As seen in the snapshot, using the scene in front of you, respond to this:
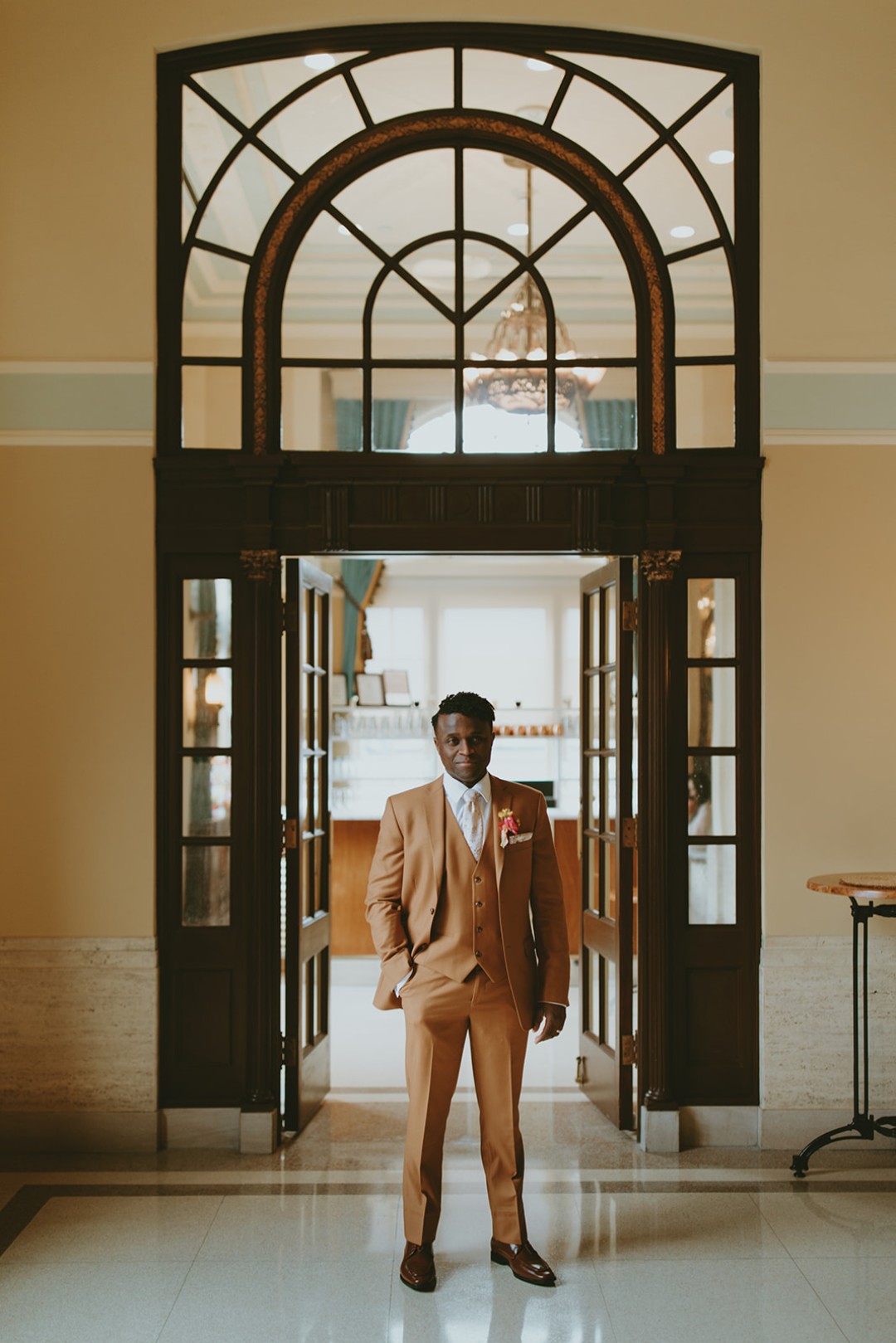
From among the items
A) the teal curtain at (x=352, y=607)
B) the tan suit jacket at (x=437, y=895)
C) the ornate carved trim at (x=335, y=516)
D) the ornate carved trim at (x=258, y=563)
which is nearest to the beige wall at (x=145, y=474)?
the ornate carved trim at (x=258, y=563)

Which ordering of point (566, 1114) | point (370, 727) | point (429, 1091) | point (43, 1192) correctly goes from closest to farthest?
point (429, 1091), point (43, 1192), point (566, 1114), point (370, 727)

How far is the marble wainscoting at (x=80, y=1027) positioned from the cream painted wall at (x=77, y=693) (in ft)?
0.32

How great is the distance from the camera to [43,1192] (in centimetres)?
453

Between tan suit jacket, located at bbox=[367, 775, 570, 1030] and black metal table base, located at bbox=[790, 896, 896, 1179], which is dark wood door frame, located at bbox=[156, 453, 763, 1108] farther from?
tan suit jacket, located at bbox=[367, 775, 570, 1030]

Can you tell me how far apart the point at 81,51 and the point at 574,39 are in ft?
6.75

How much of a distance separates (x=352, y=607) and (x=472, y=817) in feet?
21.6

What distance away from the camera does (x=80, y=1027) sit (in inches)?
197


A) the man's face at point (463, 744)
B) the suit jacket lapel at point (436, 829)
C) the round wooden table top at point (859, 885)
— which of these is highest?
the man's face at point (463, 744)

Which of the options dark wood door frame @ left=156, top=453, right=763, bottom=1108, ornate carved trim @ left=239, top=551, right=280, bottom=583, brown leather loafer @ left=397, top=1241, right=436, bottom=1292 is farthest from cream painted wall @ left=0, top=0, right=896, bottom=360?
brown leather loafer @ left=397, top=1241, right=436, bottom=1292

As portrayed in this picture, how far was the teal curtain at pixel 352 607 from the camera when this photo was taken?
10.2 metres

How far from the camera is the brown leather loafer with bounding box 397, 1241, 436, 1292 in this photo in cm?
370

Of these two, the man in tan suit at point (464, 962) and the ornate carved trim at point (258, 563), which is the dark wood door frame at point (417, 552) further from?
the man in tan suit at point (464, 962)

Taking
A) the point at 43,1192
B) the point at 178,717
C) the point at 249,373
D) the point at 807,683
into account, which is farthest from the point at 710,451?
the point at 43,1192

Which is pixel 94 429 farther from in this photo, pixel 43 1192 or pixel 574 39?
pixel 43 1192
